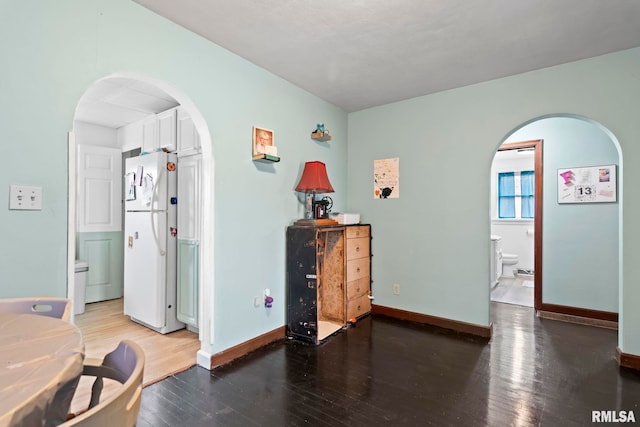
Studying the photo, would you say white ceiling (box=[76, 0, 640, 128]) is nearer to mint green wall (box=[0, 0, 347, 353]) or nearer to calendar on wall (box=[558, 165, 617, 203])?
mint green wall (box=[0, 0, 347, 353])

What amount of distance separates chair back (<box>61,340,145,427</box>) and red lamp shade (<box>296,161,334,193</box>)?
221 cm

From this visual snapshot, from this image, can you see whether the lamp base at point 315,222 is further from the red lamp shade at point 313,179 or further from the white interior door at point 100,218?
the white interior door at point 100,218

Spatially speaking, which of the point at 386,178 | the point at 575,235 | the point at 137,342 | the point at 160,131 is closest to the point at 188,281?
the point at 137,342

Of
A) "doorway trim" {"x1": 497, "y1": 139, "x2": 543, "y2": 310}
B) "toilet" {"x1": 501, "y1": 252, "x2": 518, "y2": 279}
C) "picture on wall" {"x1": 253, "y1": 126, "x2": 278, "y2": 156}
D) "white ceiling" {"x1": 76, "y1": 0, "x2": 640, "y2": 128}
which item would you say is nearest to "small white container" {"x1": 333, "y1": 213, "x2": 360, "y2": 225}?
"picture on wall" {"x1": 253, "y1": 126, "x2": 278, "y2": 156}

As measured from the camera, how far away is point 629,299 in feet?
7.98

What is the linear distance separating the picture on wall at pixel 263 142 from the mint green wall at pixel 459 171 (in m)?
1.40

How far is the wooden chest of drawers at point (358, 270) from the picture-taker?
3.36 m

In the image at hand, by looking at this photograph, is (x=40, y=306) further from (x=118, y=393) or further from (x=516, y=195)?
(x=516, y=195)

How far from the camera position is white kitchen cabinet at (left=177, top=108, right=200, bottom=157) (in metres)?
3.06

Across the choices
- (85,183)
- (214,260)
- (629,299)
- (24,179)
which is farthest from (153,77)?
(629,299)

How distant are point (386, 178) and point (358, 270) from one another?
111 centimetres

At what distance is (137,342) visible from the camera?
294cm

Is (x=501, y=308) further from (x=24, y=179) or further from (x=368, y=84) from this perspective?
(x=24, y=179)

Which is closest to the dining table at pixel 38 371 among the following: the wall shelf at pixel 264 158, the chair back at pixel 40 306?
the chair back at pixel 40 306
